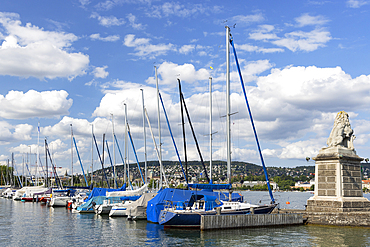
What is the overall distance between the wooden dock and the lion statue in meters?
8.54

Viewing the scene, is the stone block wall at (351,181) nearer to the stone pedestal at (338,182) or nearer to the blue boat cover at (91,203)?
the stone pedestal at (338,182)

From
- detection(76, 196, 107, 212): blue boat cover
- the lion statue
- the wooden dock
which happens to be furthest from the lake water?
detection(76, 196, 107, 212): blue boat cover

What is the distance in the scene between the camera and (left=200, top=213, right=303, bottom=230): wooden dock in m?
31.6

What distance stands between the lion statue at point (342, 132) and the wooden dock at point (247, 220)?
854 cm

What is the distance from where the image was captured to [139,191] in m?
53.7

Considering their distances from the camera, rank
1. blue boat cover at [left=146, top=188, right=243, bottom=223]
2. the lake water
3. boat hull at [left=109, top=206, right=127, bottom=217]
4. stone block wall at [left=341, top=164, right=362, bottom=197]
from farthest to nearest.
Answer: boat hull at [left=109, top=206, right=127, bottom=217] < blue boat cover at [left=146, top=188, right=243, bottom=223] < stone block wall at [left=341, top=164, right=362, bottom=197] < the lake water

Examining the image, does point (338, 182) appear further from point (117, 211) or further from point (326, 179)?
point (117, 211)

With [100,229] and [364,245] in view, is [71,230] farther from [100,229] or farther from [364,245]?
[364,245]

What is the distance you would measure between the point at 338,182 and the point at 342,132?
5.45m

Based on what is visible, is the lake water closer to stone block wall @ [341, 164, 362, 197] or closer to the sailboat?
the sailboat

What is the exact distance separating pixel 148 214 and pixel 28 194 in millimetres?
67524

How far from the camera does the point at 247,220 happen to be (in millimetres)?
32938

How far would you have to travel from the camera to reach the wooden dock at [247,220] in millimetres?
31625

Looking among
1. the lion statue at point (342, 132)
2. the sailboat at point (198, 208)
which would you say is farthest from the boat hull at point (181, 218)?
the lion statue at point (342, 132)
